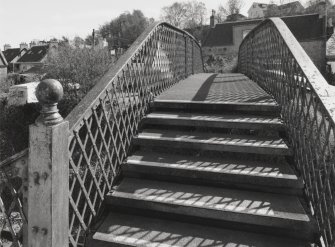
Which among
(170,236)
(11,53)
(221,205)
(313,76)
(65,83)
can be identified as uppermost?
(11,53)

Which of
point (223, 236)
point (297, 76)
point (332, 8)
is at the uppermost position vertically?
point (332, 8)

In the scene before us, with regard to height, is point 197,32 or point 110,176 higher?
point 197,32

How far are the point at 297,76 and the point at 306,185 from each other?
1.19 m

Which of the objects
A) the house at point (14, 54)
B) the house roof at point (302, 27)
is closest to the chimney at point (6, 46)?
the house at point (14, 54)

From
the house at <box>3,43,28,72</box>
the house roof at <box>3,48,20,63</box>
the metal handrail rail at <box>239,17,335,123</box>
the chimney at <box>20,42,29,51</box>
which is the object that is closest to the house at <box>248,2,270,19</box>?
the chimney at <box>20,42,29,51</box>

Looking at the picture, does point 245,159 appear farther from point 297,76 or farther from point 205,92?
point 205,92

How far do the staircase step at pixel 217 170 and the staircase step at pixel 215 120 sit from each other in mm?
449

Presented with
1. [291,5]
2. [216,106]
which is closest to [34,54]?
[291,5]

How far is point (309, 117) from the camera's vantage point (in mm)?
3045

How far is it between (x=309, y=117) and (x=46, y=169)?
248 cm

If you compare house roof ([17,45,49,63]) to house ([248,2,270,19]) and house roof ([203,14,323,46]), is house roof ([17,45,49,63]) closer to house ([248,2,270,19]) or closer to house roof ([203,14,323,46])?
house roof ([203,14,323,46])

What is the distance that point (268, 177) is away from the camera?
3.12 metres

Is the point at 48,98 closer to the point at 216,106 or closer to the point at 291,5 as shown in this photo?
Answer: the point at 216,106

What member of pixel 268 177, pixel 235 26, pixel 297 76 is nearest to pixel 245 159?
pixel 268 177
